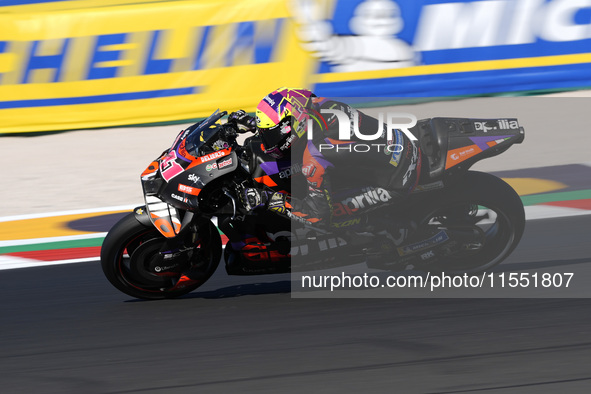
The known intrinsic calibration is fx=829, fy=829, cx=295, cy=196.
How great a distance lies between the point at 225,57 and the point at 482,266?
5510mm

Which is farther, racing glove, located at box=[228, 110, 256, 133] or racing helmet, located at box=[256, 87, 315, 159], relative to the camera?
racing glove, located at box=[228, 110, 256, 133]

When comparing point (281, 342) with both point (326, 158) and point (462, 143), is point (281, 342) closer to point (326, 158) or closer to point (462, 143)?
point (326, 158)

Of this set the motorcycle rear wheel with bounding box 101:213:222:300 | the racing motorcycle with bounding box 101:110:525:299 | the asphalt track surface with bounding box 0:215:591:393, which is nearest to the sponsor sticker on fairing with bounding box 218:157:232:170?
the racing motorcycle with bounding box 101:110:525:299

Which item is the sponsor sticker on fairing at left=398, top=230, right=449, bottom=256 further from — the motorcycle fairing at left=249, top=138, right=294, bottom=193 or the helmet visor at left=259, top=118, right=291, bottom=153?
the helmet visor at left=259, top=118, right=291, bottom=153

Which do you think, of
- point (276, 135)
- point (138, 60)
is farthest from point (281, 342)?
point (138, 60)

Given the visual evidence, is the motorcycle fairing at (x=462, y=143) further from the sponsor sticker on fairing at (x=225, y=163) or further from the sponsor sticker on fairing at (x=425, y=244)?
the sponsor sticker on fairing at (x=225, y=163)

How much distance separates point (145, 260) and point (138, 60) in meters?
5.28

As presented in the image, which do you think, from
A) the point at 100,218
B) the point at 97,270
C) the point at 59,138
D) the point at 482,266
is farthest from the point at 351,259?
the point at 59,138

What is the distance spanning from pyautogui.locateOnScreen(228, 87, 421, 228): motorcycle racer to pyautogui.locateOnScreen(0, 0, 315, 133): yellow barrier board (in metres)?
4.83

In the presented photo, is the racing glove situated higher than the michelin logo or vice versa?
the michelin logo

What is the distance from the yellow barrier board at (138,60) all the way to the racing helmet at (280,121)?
5.28 meters

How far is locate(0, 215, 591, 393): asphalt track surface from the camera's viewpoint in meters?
4.22

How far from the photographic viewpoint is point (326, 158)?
525 cm

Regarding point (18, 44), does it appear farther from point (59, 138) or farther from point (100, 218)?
point (100, 218)
